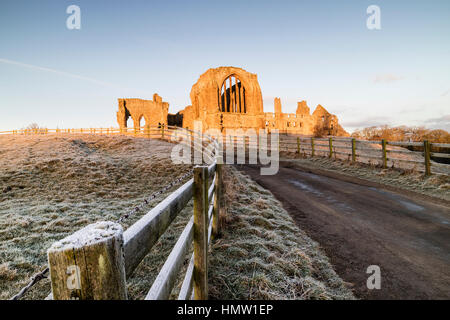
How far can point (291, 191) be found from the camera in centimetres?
800

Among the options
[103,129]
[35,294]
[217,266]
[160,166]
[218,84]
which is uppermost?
[218,84]

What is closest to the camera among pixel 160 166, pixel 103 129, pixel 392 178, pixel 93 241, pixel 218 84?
pixel 93 241

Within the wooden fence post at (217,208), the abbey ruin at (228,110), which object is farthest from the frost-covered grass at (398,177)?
the abbey ruin at (228,110)

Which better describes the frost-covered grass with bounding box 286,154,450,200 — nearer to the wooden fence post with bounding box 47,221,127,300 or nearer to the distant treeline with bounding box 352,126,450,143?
the wooden fence post with bounding box 47,221,127,300

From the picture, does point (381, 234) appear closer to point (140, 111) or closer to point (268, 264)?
point (268, 264)

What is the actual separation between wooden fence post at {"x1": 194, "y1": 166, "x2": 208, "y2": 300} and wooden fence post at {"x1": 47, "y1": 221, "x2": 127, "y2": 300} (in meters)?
1.38

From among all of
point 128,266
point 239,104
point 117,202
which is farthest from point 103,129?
point 128,266

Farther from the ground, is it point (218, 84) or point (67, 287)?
point (218, 84)

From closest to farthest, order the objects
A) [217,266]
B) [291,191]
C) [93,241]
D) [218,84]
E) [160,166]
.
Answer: [93,241]
[217,266]
[291,191]
[160,166]
[218,84]

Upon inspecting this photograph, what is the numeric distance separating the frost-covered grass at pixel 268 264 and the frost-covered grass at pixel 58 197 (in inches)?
43.5

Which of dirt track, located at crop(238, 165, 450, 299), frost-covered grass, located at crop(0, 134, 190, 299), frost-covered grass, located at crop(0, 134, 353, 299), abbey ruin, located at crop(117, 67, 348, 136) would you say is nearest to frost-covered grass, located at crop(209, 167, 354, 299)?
frost-covered grass, located at crop(0, 134, 353, 299)

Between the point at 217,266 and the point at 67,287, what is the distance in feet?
8.93

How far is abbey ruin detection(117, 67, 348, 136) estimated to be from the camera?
35125 mm
